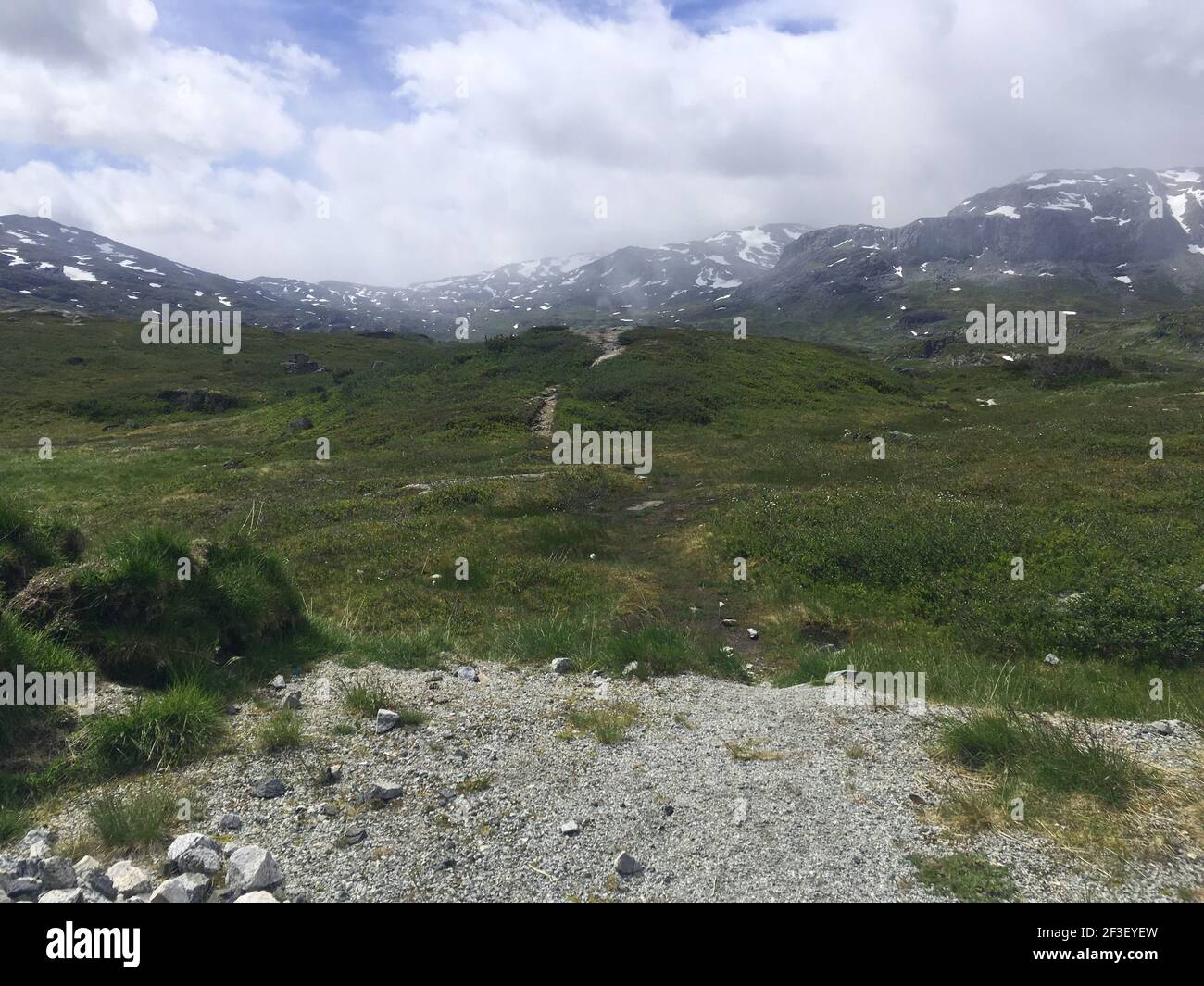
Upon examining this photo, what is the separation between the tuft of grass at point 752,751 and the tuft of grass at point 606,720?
1.32m

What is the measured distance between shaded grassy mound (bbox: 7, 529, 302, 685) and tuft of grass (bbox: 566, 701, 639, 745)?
5.21 metres

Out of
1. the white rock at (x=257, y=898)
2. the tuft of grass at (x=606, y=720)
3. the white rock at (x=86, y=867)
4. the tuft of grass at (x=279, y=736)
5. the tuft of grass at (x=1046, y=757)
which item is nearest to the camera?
the white rock at (x=257, y=898)

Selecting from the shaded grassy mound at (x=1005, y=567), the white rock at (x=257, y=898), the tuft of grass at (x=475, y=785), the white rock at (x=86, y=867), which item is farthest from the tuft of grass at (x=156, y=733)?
the shaded grassy mound at (x=1005, y=567)

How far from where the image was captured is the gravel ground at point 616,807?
5.02 m

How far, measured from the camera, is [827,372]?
72.2 metres

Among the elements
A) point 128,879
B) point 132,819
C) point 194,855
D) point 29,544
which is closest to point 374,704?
point 132,819

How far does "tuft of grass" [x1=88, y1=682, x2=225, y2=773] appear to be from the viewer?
6617mm

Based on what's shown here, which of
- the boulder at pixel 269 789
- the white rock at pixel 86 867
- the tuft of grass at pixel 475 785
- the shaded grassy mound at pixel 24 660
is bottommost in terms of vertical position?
the tuft of grass at pixel 475 785

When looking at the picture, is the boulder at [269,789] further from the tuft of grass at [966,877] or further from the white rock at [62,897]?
the tuft of grass at [966,877]

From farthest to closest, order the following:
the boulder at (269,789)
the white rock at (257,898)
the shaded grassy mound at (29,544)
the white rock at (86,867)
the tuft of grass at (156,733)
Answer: the shaded grassy mound at (29,544), the tuft of grass at (156,733), the boulder at (269,789), the white rock at (86,867), the white rock at (257,898)

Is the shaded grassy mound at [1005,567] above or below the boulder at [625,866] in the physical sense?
above

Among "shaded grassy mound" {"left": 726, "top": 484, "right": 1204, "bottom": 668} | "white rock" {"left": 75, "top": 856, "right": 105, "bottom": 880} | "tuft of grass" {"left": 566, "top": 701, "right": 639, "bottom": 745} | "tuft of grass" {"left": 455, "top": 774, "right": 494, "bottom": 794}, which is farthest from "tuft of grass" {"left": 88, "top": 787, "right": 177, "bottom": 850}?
"shaded grassy mound" {"left": 726, "top": 484, "right": 1204, "bottom": 668}

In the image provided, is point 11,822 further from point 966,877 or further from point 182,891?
point 966,877
